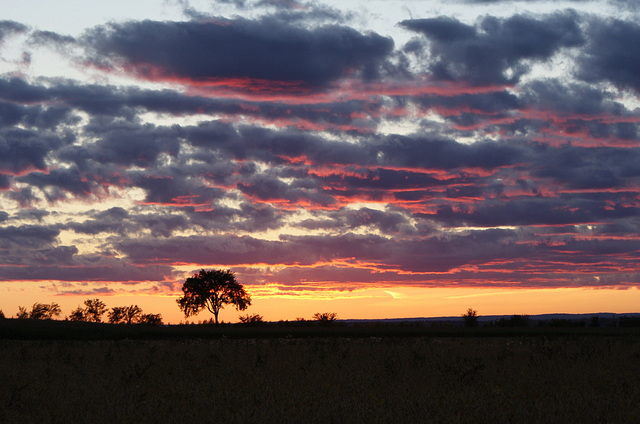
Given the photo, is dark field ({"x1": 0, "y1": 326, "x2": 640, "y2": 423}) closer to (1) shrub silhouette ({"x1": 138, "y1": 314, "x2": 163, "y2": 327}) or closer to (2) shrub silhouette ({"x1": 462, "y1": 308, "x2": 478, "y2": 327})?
(2) shrub silhouette ({"x1": 462, "y1": 308, "x2": 478, "y2": 327})

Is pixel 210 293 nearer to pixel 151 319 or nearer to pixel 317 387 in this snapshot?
pixel 151 319

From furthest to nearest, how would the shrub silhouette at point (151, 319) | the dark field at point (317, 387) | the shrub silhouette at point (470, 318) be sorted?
the shrub silhouette at point (151, 319), the shrub silhouette at point (470, 318), the dark field at point (317, 387)

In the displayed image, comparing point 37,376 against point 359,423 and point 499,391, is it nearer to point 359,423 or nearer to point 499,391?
point 359,423

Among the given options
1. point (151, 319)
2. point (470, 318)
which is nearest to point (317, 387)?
point (470, 318)

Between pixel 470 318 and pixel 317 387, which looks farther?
pixel 470 318

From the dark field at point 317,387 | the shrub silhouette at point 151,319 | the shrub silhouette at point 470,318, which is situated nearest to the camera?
the dark field at point 317,387

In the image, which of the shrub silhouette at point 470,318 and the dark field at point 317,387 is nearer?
the dark field at point 317,387

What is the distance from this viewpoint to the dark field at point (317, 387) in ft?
46.4

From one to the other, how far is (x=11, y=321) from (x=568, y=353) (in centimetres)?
5357

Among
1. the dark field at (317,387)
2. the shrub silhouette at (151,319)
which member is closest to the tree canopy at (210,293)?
the shrub silhouette at (151,319)

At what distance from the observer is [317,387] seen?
1864cm

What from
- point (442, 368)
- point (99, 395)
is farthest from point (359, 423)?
point (442, 368)

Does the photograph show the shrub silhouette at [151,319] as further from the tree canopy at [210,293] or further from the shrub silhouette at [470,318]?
the shrub silhouette at [470,318]

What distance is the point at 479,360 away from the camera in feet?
82.5
